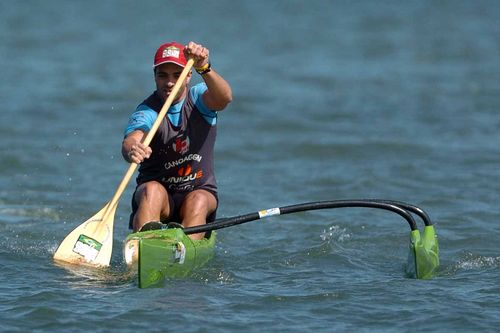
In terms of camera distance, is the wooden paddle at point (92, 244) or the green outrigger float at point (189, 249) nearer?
the green outrigger float at point (189, 249)

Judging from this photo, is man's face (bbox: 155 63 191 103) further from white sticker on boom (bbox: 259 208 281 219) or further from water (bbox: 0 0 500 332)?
water (bbox: 0 0 500 332)

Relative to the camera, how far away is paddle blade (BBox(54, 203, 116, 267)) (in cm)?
752

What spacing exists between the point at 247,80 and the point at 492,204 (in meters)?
9.35

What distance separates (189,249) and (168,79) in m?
1.24

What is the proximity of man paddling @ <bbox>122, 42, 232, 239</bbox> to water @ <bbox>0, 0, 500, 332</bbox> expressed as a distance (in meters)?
0.48

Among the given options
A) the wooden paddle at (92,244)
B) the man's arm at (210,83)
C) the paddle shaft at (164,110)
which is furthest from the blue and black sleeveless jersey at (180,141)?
the wooden paddle at (92,244)

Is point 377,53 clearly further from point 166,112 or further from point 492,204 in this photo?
point 166,112

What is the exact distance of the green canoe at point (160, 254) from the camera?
22.0 feet

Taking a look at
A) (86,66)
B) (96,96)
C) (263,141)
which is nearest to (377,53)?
(86,66)

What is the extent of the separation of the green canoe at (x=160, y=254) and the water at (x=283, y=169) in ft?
0.34

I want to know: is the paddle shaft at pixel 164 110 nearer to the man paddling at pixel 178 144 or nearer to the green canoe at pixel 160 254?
the man paddling at pixel 178 144

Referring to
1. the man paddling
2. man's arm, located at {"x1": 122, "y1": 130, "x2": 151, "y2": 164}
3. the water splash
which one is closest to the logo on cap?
the man paddling

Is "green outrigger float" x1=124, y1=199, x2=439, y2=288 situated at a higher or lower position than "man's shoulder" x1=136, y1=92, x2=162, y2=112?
lower

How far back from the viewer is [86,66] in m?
20.4
